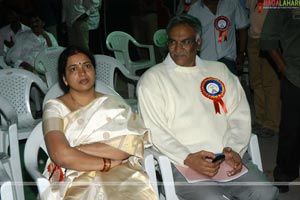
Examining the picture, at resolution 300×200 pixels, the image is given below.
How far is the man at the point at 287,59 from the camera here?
3.38 m

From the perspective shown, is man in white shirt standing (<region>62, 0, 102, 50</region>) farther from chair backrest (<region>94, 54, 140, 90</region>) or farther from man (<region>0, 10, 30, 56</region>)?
chair backrest (<region>94, 54, 140, 90</region>)

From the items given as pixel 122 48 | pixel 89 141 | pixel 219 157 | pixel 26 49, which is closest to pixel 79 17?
pixel 122 48

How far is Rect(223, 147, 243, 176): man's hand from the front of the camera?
292cm

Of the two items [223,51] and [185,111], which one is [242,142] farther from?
[223,51]

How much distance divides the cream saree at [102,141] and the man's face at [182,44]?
Answer: 18.6 inches

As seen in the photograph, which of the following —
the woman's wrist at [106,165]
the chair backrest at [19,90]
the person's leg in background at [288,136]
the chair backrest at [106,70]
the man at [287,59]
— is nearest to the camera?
the woman's wrist at [106,165]

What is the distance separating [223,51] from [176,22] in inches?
68.9

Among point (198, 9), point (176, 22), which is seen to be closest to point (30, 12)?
point (198, 9)

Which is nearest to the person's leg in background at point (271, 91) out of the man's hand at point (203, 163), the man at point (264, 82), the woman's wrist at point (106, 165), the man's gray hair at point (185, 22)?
the man at point (264, 82)

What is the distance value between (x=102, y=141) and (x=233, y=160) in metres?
0.79

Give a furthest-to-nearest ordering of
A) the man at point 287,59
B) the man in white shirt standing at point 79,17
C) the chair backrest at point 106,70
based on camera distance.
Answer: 1. the man in white shirt standing at point 79,17
2. the chair backrest at point 106,70
3. the man at point 287,59

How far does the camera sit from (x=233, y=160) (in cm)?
296

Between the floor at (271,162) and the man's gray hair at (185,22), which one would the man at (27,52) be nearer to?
the floor at (271,162)

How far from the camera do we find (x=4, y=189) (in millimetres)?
2455
